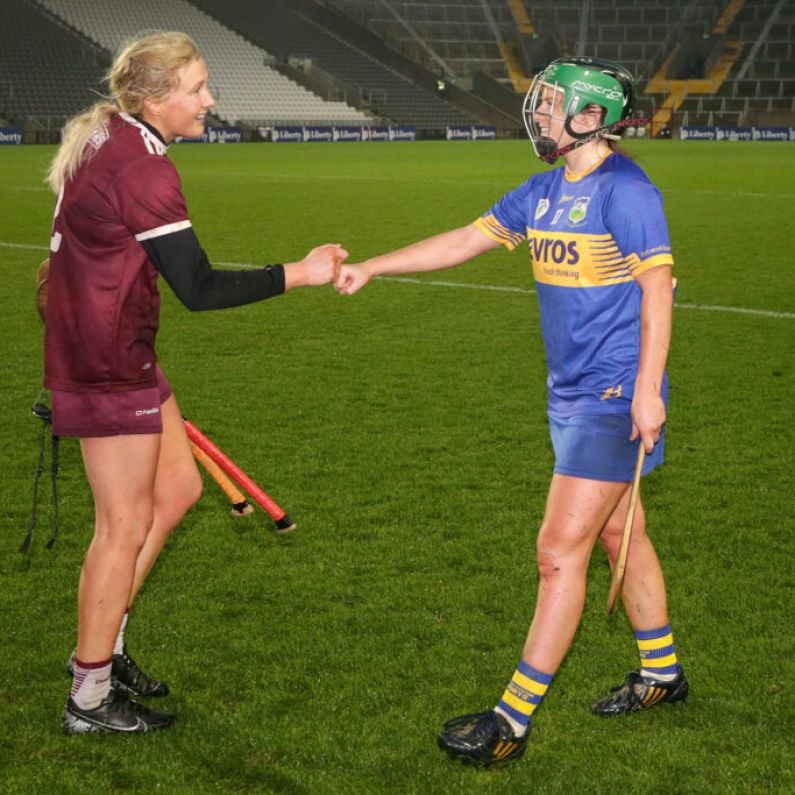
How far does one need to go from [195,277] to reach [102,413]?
485 millimetres

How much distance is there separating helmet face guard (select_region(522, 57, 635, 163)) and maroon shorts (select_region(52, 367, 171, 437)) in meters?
1.37

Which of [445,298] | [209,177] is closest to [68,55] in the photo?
[209,177]

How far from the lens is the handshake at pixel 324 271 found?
3742 millimetres

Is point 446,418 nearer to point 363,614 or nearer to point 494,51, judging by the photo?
point 363,614

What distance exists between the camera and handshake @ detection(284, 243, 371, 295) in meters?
3.74

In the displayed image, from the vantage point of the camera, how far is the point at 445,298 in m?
12.3

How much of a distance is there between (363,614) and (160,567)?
39.9 inches

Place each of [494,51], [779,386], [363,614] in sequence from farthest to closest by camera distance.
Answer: [494,51] → [779,386] → [363,614]

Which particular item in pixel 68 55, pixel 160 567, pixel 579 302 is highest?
pixel 68 55

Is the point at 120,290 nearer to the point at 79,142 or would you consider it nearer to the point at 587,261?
the point at 79,142

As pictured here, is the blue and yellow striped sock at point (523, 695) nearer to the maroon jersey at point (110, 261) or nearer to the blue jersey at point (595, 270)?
the blue jersey at point (595, 270)

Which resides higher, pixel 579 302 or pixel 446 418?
pixel 579 302

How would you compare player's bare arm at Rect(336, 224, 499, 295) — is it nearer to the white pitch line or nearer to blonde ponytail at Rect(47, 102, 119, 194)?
blonde ponytail at Rect(47, 102, 119, 194)

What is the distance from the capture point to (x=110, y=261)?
3398 mm
